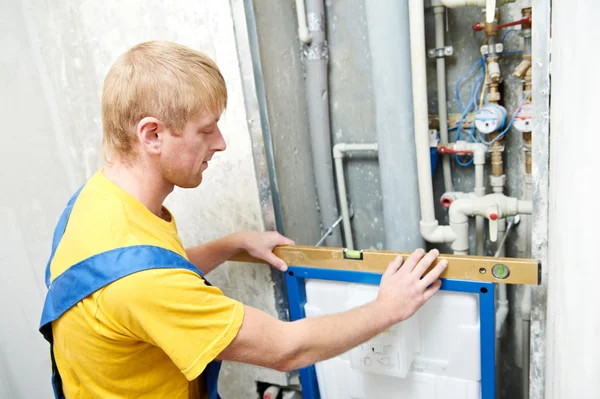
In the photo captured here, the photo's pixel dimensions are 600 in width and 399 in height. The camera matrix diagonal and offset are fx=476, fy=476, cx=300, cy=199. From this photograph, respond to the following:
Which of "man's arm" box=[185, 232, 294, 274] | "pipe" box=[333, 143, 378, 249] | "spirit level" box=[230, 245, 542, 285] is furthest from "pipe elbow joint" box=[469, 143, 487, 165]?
"man's arm" box=[185, 232, 294, 274]

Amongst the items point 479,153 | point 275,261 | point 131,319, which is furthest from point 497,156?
point 131,319

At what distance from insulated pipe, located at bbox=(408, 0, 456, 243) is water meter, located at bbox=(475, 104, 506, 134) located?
15 centimetres

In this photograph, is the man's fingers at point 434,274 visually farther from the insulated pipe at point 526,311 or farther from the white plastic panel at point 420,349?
the insulated pipe at point 526,311

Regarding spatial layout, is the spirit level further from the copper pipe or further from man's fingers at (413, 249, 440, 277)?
the copper pipe

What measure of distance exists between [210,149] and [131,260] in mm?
245

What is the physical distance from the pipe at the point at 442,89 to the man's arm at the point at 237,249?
0.52 metres

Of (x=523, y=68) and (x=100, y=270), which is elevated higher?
(x=523, y=68)

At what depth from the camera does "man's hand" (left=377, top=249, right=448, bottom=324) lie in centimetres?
83

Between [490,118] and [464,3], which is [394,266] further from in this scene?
[464,3]

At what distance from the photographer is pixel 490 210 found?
1.05 metres

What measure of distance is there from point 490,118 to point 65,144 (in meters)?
1.12

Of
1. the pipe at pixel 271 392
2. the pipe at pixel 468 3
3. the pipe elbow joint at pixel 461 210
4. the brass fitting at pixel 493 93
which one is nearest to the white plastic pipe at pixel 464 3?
the pipe at pixel 468 3

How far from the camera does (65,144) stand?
1.32 m

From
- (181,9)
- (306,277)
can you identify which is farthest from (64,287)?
(181,9)
